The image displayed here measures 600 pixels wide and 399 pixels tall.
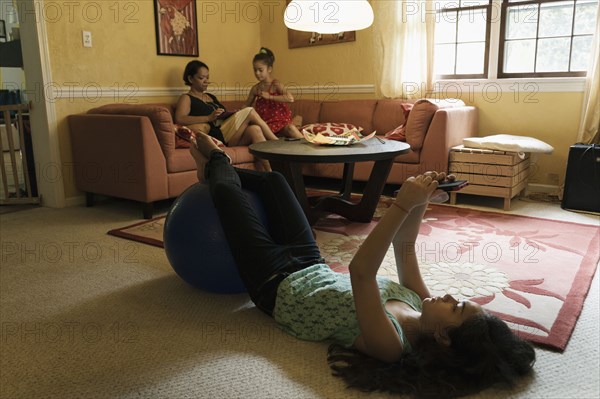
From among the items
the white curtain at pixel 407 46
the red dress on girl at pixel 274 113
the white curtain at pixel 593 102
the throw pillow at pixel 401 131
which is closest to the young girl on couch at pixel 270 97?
the red dress on girl at pixel 274 113

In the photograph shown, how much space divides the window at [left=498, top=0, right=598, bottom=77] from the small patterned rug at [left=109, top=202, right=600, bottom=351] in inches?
53.1

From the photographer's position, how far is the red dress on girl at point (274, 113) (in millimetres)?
4164

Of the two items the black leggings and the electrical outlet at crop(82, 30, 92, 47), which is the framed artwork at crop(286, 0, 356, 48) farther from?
the black leggings

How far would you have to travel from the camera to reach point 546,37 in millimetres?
3803

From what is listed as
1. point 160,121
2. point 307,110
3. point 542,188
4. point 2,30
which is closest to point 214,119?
point 160,121

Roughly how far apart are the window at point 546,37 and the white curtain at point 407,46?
573 mm

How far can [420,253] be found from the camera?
255 centimetres

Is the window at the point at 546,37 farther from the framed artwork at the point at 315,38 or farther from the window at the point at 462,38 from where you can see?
the framed artwork at the point at 315,38

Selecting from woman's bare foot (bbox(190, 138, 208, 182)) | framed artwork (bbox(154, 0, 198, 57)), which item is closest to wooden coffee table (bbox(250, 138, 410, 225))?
woman's bare foot (bbox(190, 138, 208, 182))

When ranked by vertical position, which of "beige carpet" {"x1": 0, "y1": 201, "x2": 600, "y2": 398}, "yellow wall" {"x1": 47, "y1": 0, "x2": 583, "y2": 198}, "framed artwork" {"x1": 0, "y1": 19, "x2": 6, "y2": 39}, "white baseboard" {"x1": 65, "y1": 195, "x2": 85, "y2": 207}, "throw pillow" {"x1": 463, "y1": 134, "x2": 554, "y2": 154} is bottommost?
"beige carpet" {"x1": 0, "y1": 201, "x2": 600, "y2": 398}

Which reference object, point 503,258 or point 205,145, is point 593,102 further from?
point 205,145

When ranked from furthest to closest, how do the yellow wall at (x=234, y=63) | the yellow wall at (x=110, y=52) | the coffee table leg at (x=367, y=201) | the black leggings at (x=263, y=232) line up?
1. the yellow wall at (x=234, y=63)
2. the yellow wall at (x=110, y=52)
3. the coffee table leg at (x=367, y=201)
4. the black leggings at (x=263, y=232)

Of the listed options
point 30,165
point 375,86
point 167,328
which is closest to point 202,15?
point 375,86

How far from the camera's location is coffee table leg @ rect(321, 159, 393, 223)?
117 inches
